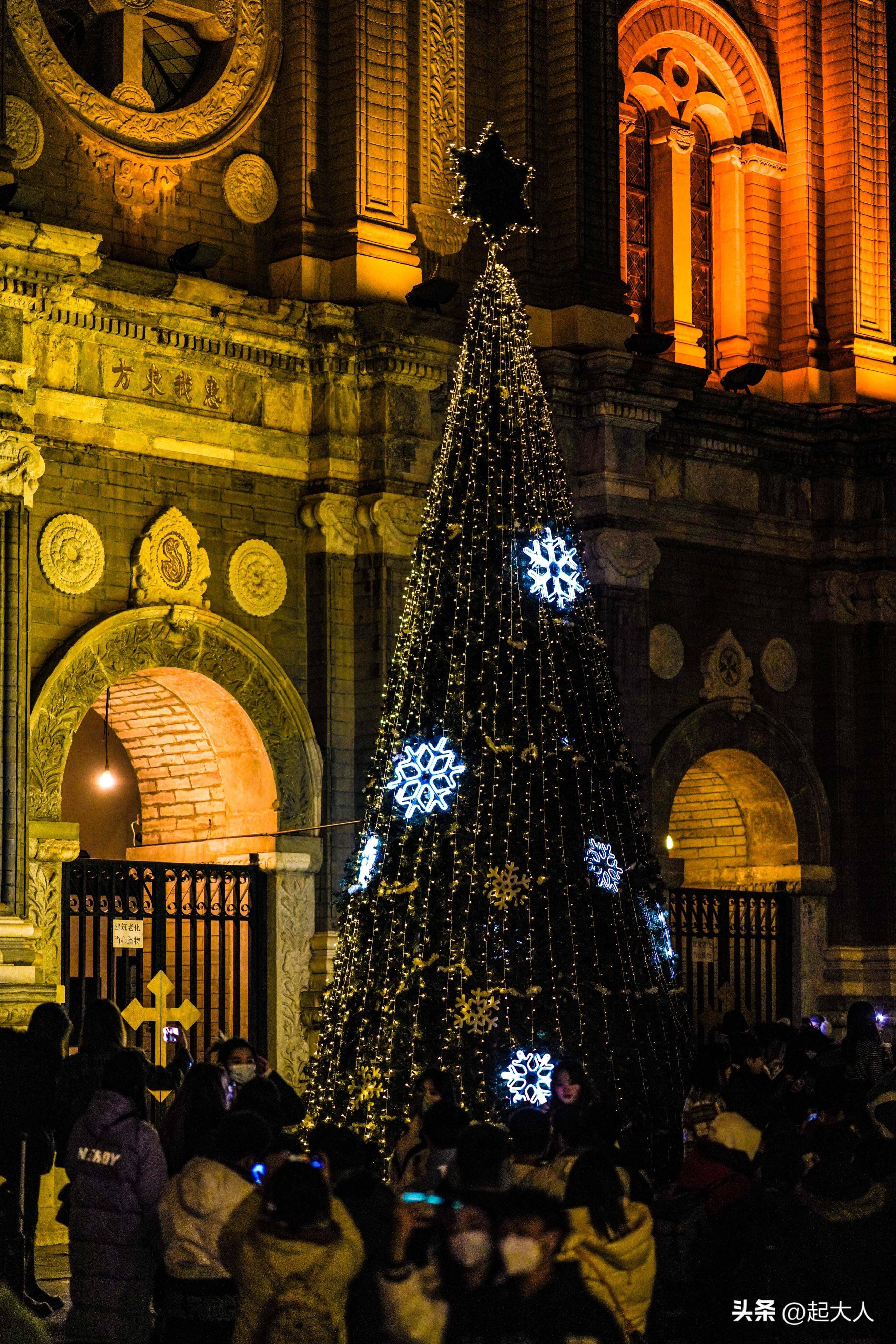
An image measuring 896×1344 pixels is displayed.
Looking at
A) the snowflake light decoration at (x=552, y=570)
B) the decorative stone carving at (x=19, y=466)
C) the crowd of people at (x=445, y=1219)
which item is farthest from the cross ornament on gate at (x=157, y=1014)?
the crowd of people at (x=445, y=1219)

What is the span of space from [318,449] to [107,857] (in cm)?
709

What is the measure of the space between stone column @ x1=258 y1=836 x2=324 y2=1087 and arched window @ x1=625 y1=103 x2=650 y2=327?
7890 mm

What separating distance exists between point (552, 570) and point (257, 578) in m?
5.31

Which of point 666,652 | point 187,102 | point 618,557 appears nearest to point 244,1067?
point 618,557

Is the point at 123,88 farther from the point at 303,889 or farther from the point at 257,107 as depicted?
the point at 303,889

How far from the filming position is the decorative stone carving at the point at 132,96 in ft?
67.5

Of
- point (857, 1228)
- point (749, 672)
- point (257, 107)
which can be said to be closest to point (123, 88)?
point (257, 107)

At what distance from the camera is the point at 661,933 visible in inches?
642

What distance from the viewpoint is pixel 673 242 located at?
25594 millimetres

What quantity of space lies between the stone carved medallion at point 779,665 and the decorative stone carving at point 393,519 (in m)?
5.68

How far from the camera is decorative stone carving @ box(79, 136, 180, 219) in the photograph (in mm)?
20344

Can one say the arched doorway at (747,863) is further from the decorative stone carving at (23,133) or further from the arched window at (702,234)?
the decorative stone carving at (23,133)

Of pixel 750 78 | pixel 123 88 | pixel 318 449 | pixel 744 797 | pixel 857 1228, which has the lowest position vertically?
pixel 857 1228

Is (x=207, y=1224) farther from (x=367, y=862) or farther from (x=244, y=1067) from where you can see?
(x=367, y=862)
